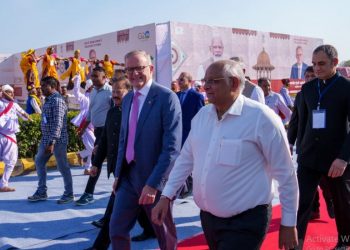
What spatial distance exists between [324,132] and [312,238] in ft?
4.52

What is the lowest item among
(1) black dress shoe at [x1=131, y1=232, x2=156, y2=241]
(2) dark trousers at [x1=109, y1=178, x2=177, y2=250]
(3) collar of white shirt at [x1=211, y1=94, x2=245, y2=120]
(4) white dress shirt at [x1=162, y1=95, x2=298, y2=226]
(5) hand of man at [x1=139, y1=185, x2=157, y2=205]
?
(1) black dress shoe at [x1=131, y1=232, x2=156, y2=241]

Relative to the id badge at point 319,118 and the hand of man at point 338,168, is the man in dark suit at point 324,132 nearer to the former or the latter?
the id badge at point 319,118

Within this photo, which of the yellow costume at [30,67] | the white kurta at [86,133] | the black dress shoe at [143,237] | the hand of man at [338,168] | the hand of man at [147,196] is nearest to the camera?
the hand of man at [147,196]

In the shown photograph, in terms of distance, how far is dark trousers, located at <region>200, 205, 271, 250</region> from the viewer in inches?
88.4

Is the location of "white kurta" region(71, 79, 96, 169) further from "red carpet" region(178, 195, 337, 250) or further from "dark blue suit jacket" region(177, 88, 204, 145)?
"red carpet" region(178, 195, 337, 250)

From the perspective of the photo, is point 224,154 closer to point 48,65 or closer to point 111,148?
point 111,148

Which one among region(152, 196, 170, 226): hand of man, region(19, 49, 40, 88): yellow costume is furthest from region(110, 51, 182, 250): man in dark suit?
region(19, 49, 40, 88): yellow costume

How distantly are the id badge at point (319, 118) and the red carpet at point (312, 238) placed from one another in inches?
49.8

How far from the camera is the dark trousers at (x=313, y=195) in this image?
11.8ft

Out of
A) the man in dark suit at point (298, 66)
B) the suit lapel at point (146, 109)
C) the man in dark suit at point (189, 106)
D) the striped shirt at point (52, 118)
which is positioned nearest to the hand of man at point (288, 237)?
the suit lapel at point (146, 109)

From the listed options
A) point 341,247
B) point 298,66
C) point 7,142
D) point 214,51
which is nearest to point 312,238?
point 341,247

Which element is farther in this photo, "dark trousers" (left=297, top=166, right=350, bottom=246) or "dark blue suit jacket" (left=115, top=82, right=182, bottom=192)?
"dark trousers" (left=297, top=166, right=350, bottom=246)

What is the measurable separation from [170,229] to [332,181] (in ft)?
5.01

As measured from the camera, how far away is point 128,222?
3234mm
